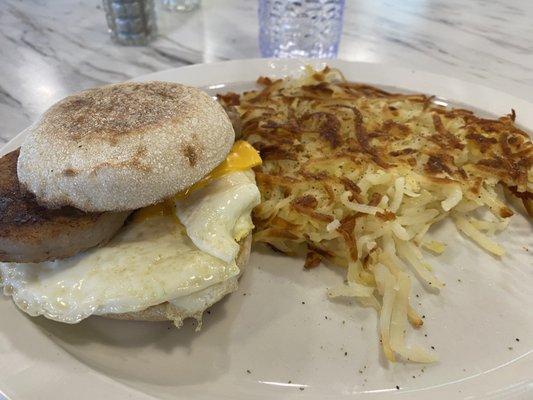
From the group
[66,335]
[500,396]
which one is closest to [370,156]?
[500,396]

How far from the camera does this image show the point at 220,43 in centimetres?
423

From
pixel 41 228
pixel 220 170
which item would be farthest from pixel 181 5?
pixel 41 228

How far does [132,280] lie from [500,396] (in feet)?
4.07

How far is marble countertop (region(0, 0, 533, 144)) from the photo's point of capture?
11.7ft

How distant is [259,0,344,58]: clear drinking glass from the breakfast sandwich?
219 cm

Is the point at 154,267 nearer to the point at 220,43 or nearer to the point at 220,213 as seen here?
the point at 220,213

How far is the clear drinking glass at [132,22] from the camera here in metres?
3.99

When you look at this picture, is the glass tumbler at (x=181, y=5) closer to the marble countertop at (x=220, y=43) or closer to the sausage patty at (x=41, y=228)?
the marble countertop at (x=220, y=43)

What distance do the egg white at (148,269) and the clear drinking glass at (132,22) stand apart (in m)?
2.90

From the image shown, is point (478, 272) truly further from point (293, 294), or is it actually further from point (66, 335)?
point (66, 335)

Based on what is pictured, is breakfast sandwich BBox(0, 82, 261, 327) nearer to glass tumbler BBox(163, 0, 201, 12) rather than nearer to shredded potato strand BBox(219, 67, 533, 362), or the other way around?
shredded potato strand BBox(219, 67, 533, 362)

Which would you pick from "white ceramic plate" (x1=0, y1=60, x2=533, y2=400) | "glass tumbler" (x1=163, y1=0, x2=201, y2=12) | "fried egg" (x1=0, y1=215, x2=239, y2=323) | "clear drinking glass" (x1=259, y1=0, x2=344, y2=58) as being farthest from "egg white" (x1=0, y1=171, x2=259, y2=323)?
"glass tumbler" (x1=163, y1=0, x2=201, y2=12)

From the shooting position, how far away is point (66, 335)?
1.67 meters

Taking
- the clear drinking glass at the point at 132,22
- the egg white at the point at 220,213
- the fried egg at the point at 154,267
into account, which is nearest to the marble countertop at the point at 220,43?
the clear drinking glass at the point at 132,22
